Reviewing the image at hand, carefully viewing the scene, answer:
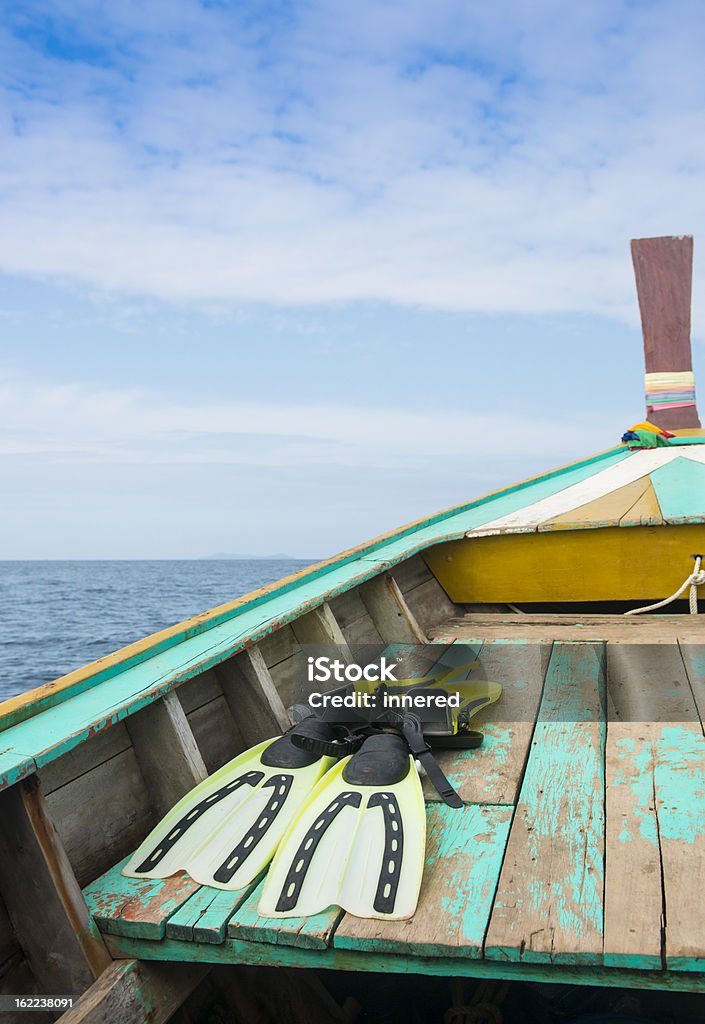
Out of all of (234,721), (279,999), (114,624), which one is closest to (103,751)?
(234,721)

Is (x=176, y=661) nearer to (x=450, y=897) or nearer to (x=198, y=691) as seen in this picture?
(x=198, y=691)

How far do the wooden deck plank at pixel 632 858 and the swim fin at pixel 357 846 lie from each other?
1.26ft

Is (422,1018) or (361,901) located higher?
(361,901)

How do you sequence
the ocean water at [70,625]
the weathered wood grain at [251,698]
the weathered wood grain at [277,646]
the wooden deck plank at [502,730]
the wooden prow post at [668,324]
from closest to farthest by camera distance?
the wooden deck plank at [502,730], the weathered wood grain at [251,698], the weathered wood grain at [277,646], the wooden prow post at [668,324], the ocean water at [70,625]

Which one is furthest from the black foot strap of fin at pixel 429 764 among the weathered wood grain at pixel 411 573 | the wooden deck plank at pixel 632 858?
the weathered wood grain at pixel 411 573

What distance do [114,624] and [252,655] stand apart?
66.6 feet

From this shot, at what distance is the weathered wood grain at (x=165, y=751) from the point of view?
2025 mm

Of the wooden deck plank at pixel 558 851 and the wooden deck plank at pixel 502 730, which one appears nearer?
the wooden deck plank at pixel 558 851

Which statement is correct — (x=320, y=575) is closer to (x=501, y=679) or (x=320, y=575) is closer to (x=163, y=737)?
(x=501, y=679)

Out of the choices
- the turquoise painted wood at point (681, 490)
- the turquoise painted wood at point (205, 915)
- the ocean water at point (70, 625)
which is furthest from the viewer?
the ocean water at point (70, 625)

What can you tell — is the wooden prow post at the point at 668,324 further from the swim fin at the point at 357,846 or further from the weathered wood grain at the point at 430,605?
the swim fin at the point at 357,846

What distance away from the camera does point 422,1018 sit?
2029mm

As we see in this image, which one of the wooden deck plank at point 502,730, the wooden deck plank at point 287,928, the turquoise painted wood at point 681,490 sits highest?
the turquoise painted wood at point 681,490

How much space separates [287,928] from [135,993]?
337mm
